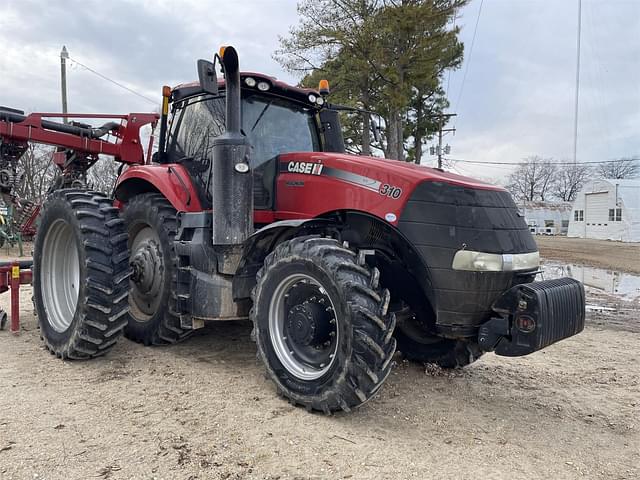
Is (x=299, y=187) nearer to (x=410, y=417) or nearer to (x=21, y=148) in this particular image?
(x=410, y=417)

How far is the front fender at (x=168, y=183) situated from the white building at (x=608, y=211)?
3595cm

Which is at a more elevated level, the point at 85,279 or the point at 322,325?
the point at 85,279

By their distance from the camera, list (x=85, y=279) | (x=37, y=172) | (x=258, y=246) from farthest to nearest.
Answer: (x=37, y=172)
(x=85, y=279)
(x=258, y=246)

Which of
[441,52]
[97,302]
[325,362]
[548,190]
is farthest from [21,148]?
[548,190]

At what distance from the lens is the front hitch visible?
314 cm

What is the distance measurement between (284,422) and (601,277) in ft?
42.0

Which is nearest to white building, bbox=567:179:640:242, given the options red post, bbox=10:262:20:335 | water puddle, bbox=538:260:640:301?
water puddle, bbox=538:260:640:301

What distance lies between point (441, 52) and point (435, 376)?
52.7 ft

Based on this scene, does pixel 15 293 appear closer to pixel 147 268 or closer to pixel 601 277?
pixel 147 268

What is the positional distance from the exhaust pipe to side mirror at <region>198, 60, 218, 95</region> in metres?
0.13

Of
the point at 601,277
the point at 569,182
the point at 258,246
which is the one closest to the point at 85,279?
the point at 258,246

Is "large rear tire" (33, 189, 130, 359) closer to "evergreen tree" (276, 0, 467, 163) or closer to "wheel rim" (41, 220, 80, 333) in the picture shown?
"wheel rim" (41, 220, 80, 333)

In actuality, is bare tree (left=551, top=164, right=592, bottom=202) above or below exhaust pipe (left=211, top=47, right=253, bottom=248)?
above

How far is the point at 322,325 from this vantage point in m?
3.46
